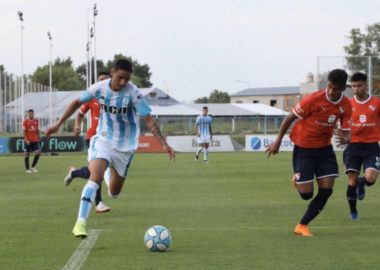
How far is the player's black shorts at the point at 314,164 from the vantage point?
10852 millimetres

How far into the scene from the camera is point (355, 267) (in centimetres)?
823

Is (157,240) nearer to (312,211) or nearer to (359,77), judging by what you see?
(312,211)

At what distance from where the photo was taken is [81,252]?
922cm

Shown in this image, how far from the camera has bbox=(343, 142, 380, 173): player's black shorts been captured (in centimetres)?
1272

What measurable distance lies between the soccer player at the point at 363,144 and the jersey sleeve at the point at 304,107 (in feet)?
7.43

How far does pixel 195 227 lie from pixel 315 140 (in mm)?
2173

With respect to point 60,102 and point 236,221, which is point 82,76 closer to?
point 60,102

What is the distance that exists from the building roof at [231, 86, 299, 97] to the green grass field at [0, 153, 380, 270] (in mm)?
129590

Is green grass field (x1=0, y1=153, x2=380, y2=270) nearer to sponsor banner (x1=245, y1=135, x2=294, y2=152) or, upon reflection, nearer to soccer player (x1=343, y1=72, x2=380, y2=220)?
soccer player (x1=343, y1=72, x2=380, y2=220)

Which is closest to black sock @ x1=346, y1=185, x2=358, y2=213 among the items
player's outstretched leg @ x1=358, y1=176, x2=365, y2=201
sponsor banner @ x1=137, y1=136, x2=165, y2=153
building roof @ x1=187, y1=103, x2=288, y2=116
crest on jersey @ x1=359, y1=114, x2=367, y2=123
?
player's outstretched leg @ x1=358, y1=176, x2=365, y2=201

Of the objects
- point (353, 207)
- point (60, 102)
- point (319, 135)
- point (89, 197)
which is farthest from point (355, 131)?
point (60, 102)

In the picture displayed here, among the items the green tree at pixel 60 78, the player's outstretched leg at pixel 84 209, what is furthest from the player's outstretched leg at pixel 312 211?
the green tree at pixel 60 78

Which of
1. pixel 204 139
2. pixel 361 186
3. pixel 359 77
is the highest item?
pixel 359 77

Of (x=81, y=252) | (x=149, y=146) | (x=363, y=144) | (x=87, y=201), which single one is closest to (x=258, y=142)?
(x=149, y=146)
